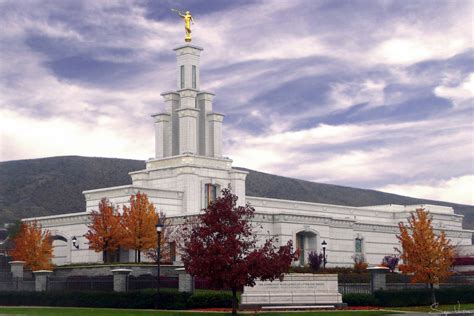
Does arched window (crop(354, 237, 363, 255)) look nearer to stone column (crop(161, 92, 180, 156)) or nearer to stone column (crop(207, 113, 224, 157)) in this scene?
stone column (crop(207, 113, 224, 157))

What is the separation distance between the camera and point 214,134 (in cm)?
8600

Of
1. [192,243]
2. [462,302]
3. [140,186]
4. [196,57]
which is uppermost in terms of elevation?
[196,57]

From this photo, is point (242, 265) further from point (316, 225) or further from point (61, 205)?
point (61, 205)

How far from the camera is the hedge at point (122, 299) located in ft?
144

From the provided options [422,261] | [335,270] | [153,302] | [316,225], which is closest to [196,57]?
[316,225]

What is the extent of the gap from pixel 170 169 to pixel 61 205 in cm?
8798

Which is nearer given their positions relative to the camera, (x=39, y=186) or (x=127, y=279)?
(x=127, y=279)

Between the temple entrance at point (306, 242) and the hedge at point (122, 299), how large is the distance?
125ft

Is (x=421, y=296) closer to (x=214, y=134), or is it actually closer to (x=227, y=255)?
(x=227, y=255)

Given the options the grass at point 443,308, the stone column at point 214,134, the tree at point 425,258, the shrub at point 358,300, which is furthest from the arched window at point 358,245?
the shrub at point 358,300

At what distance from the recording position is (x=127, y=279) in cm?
4900

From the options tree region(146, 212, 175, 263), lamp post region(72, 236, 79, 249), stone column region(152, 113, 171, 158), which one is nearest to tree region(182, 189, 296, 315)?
tree region(146, 212, 175, 263)

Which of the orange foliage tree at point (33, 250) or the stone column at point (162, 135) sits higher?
the stone column at point (162, 135)

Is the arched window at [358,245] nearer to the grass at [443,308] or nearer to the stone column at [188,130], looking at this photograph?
the stone column at [188,130]
